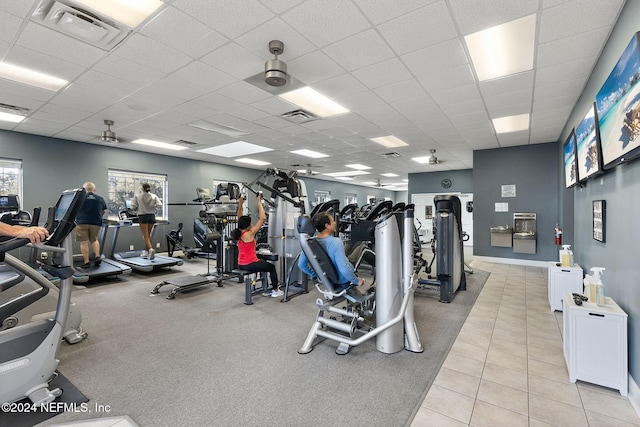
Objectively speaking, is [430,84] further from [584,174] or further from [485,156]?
[485,156]

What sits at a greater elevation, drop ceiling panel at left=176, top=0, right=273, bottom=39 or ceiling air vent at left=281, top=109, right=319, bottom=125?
ceiling air vent at left=281, top=109, right=319, bottom=125

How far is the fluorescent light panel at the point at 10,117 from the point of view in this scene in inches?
196

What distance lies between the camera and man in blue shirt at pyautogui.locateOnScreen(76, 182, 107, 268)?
17.7 ft

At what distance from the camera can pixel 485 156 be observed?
754 cm

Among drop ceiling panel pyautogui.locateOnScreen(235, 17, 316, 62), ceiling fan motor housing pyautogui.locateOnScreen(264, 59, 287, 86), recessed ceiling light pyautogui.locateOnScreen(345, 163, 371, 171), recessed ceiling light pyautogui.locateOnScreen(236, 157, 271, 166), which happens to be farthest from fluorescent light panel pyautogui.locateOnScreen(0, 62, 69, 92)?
recessed ceiling light pyautogui.locateOnScreen(345, 163, 371, 171)

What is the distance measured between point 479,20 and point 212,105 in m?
3.66

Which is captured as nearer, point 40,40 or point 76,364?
point 76,364

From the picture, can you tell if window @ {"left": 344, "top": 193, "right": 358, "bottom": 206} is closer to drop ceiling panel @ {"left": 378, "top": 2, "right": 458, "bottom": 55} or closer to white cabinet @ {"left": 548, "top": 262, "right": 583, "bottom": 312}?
white cabinet @ {"left": 548, "top": 262, "right": 583, "bottom": 312}

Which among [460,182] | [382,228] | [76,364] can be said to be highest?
[460,182]

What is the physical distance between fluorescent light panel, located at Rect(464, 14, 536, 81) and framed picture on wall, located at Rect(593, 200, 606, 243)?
1659 mm

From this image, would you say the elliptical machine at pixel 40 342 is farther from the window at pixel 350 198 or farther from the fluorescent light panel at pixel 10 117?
the window at pixel 350 198

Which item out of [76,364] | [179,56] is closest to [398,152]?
[179,56]

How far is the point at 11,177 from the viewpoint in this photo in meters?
6.02

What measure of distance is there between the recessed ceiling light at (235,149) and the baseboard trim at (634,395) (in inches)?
274
